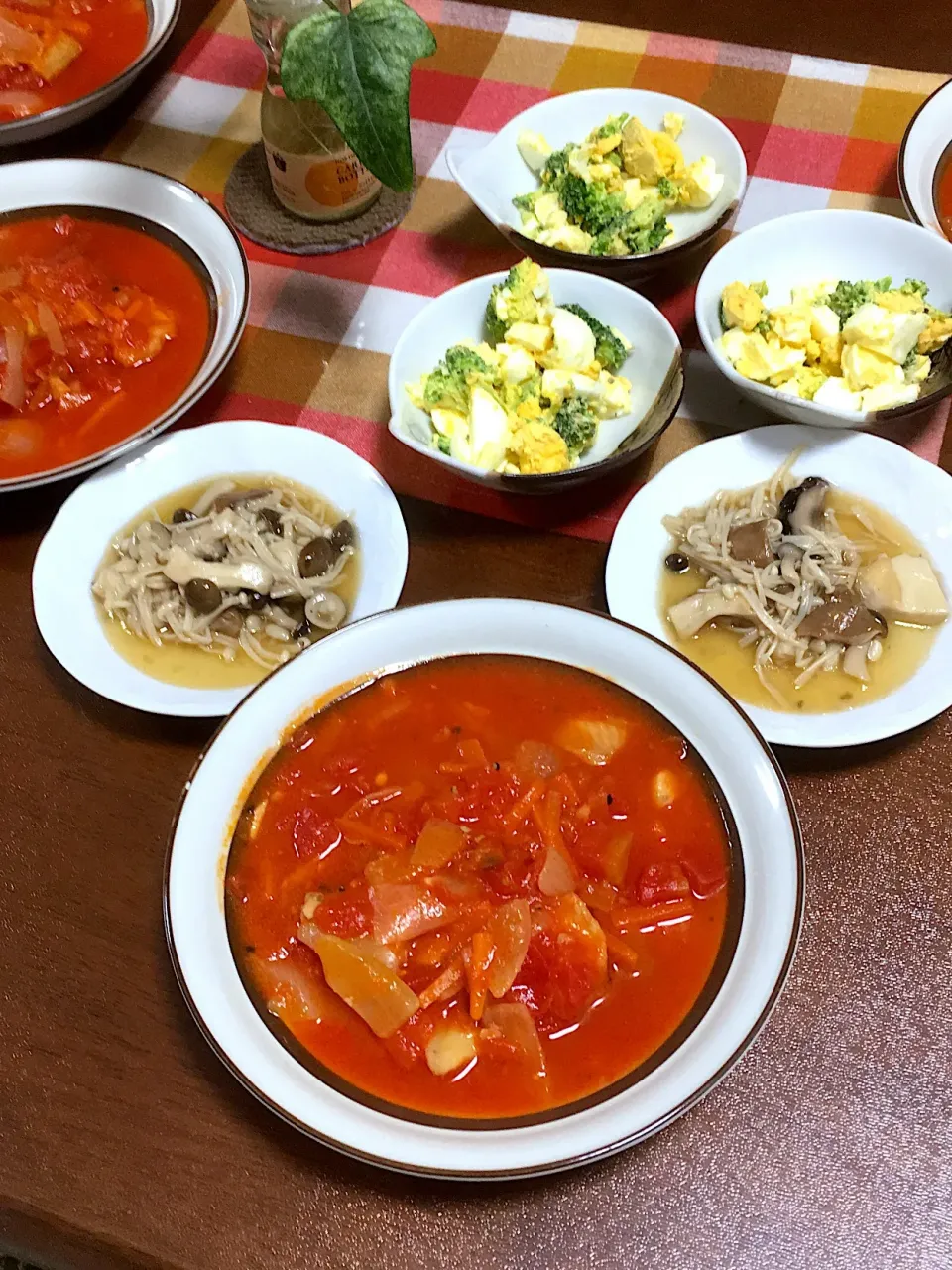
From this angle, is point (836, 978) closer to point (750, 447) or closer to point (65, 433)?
point (750, 447)

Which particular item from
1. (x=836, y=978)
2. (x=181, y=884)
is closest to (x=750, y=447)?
(x=836, y=978)

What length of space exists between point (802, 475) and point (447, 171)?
4.65ft

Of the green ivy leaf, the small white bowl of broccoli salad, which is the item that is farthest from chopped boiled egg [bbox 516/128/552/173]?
the green ivy leaf

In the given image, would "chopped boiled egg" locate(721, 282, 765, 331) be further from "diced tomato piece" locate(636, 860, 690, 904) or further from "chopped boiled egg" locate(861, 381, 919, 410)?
"diced tomato piece" locate(636, 860, 690, 904)

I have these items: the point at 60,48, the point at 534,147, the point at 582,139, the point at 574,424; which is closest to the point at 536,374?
the point at 574,424

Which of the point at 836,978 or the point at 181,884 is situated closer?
the point at 181,884

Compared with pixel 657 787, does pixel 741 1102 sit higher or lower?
lower

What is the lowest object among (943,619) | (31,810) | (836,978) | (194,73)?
(31,810)

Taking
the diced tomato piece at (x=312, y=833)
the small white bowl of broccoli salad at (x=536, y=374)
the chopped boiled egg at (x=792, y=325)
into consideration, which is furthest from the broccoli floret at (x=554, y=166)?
the diced tomato piece at (x=312, y=833)

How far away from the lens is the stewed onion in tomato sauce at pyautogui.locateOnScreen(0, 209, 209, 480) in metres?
2.31

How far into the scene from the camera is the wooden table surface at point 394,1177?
57.1 inches

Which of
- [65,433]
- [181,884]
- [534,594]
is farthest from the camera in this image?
[65,433]

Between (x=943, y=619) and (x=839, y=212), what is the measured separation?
1.07 metres

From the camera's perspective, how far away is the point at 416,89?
9.68ft
